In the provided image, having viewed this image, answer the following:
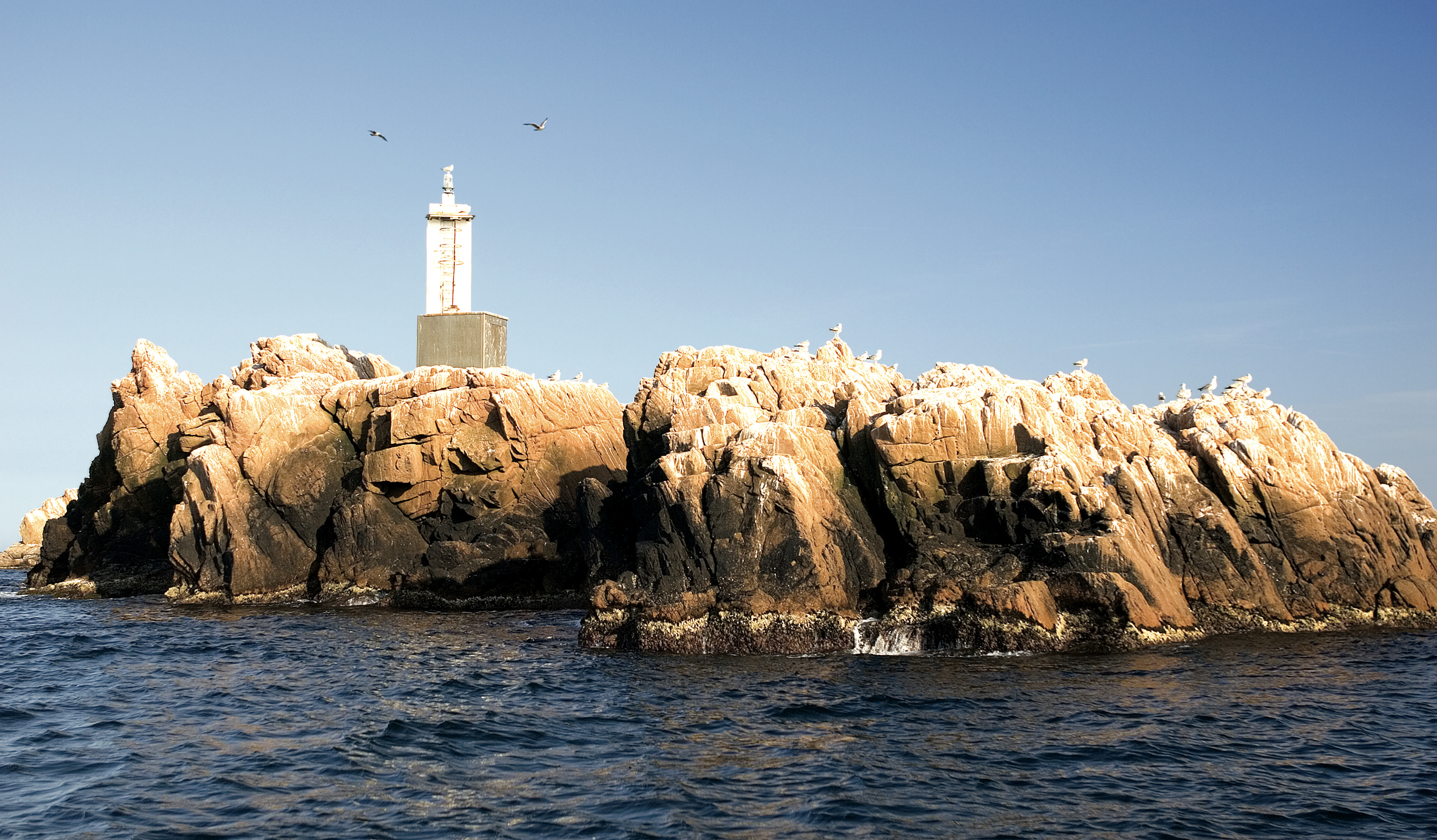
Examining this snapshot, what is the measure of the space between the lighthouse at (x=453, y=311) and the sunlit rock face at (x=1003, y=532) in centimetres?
2428

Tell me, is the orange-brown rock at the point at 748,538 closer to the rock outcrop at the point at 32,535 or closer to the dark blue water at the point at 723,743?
the dark blue water at the point at 723,743

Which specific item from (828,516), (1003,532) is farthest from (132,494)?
(1003,532)

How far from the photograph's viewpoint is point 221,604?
124 feet

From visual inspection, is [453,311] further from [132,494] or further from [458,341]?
[132,494]

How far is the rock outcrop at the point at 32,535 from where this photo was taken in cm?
7181

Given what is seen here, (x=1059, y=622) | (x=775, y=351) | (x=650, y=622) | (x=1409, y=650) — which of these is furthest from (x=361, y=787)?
(x=775, y=351)

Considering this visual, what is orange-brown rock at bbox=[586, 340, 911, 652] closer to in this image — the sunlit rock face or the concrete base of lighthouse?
the sunlit rock face

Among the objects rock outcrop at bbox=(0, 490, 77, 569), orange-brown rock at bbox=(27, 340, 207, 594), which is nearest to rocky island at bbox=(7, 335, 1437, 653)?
orange-brown rock at bbox=(27, 340, 207, 594)

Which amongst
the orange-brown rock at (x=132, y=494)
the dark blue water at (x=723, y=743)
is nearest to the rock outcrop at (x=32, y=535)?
the orange-brown rock at (x=132, y=494)

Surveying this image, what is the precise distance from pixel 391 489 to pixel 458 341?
14.9 metres

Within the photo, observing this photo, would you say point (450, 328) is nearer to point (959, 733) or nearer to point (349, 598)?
point (349, 598)

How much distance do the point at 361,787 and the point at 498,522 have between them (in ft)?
76.4

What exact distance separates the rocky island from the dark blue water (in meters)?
1.29

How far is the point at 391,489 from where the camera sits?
3978 centimetres
